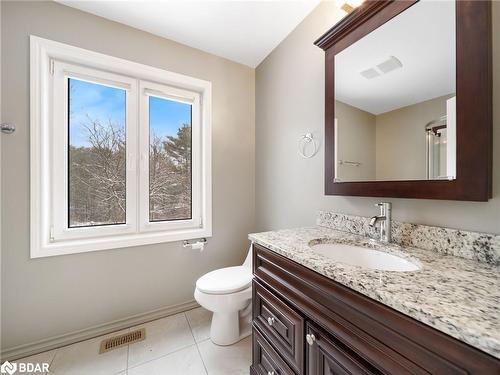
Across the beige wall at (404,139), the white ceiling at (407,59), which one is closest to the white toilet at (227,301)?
the beige wall at (404,139)

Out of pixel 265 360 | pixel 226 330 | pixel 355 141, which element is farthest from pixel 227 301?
pixel 355 141

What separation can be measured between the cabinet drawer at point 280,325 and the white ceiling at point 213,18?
185cm

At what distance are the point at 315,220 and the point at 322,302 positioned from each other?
0.77 metres

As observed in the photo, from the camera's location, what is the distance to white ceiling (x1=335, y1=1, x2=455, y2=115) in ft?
2.60

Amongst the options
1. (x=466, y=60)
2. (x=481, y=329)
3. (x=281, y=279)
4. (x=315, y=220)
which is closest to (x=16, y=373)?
(x=281, y=279)

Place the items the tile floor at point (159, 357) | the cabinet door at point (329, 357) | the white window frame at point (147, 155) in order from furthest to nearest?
1. the white window frame at point (147, 155)
2. the tile floor at point (159, 357)
3. the cabinet door at point (329, 357)

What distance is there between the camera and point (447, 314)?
43 centimetres

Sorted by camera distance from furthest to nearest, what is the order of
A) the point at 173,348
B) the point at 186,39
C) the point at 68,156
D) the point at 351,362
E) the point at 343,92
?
1. the point at 186,39
2. the point at 68,156
3. the point at 173,348
4. the point at 343,92
5. the point at 351,362

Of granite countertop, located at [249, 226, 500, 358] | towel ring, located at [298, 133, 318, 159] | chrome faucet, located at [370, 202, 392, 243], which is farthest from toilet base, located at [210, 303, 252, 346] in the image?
towel ring, located at [298, 133, 318, 159]

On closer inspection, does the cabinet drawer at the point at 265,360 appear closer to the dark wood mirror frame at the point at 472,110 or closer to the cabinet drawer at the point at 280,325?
the cabinet drawer at the point at 280,325

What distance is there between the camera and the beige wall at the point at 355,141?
3.59 ft

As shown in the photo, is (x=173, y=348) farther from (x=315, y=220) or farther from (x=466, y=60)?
(x=466, y=60)

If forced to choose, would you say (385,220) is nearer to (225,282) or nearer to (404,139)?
(404,139)

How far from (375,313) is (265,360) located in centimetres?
80
